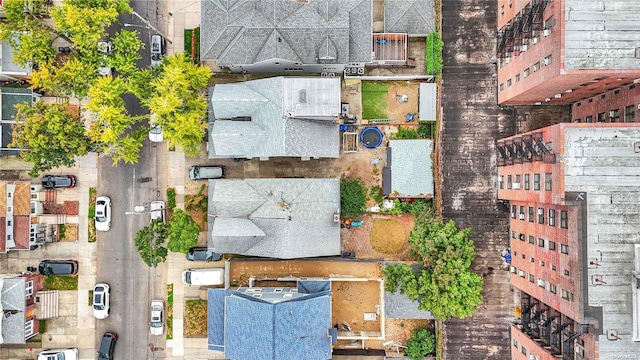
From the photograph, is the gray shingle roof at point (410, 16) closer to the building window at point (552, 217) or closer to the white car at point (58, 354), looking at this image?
the building window at point (552, 217)

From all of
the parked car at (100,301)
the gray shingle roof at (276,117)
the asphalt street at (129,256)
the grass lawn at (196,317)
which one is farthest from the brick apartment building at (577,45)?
the parked car at (100,301)

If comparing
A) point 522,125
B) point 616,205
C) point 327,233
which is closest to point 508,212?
point 522,125

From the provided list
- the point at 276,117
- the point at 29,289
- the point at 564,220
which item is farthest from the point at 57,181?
the point at 564,220

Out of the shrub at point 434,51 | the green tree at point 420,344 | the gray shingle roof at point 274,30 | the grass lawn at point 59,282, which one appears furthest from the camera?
the grass lawn at point 59,282

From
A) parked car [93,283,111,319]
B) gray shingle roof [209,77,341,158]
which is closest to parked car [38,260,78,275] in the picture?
parked car [93,283,111,319]

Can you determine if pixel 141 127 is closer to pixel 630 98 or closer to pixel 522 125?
pixel 522 125

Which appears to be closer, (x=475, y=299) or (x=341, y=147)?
(x=475, y=299)

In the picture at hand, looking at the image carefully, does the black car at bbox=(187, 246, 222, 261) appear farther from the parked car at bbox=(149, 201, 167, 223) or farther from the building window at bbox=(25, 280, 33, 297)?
the building window at bbox=(25, 280, 33, 297)
